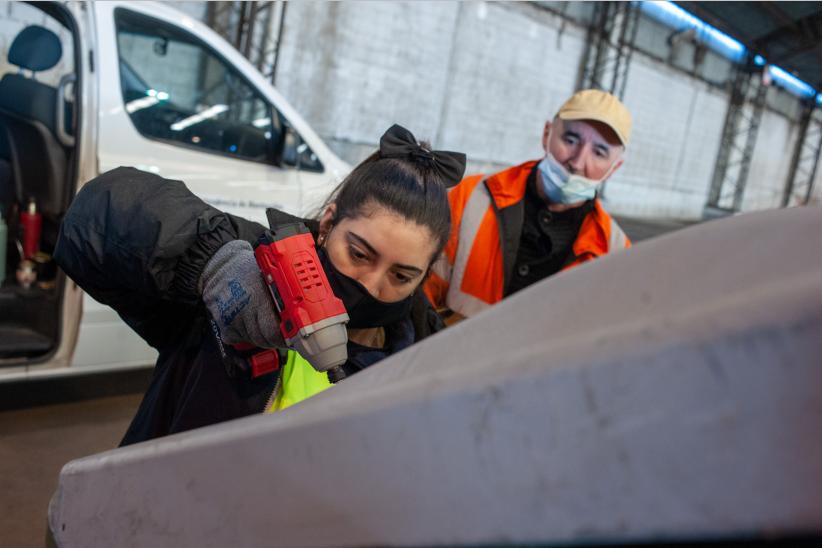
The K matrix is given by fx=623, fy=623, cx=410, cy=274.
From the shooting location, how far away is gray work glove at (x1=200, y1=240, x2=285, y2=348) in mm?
982

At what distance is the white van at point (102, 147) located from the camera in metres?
2.58

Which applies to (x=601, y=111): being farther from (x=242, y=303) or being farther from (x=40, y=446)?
(x=40, y=446)

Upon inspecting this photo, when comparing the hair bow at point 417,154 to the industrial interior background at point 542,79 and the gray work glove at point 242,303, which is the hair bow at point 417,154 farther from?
the industrial interior background at point 542,79

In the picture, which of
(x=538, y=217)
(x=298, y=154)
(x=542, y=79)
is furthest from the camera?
(x=542, y=79)

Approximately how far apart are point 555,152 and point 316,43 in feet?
24.0

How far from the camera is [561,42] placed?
1222 centimetres

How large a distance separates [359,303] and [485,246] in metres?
0.95

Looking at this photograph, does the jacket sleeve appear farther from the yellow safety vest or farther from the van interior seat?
the van interior seat

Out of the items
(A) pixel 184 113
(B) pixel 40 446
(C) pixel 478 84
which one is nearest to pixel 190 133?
(A) pixel 184 113

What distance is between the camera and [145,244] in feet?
3.78

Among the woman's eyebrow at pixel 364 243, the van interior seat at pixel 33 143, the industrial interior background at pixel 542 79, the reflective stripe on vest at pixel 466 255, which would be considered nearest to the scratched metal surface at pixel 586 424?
the woman's eyebrow at pixel 364 243

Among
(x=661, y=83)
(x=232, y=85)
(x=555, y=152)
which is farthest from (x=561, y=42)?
(x=555, y=152)

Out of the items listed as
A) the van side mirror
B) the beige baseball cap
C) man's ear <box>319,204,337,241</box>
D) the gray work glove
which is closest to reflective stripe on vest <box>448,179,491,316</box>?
the beige baseball cap

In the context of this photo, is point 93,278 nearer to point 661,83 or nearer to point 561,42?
point 561,42
